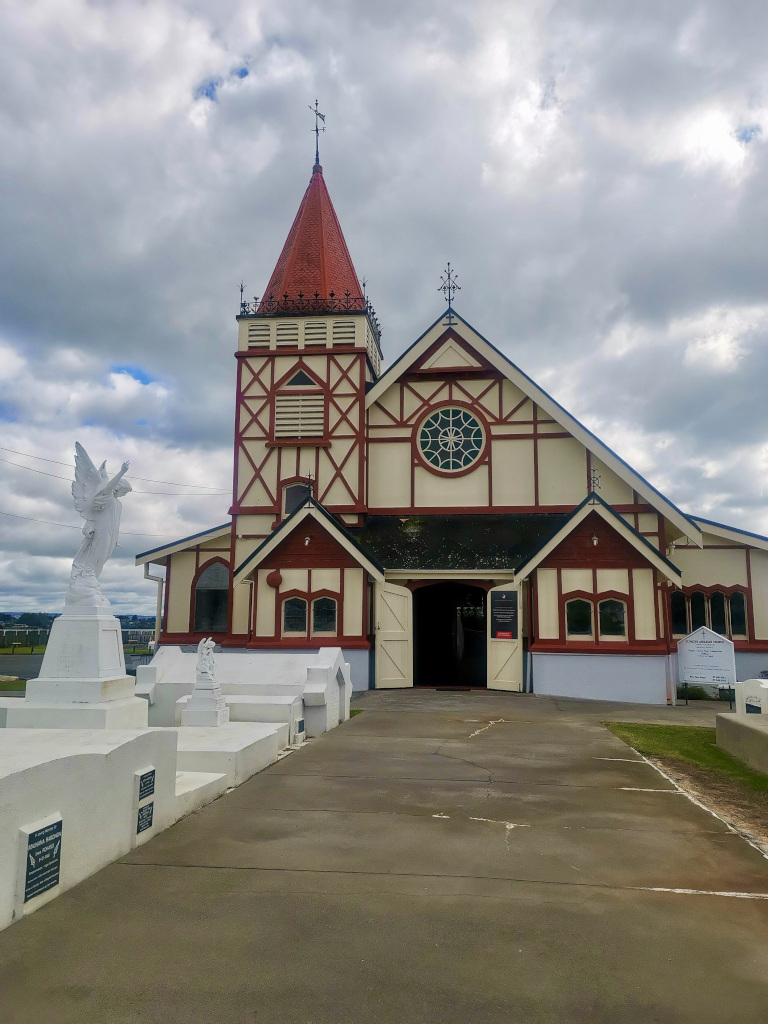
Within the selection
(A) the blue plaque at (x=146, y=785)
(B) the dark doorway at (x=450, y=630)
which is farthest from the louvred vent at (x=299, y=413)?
(A) the blue plaque at (x=146, y=785)

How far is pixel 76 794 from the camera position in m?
4.95

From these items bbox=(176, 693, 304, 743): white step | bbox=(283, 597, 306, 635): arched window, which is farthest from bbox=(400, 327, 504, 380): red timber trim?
bbox=(176, 693, 304, 743): white step

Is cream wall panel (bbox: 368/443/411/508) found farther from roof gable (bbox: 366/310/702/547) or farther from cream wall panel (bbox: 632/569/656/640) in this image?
cream wall panel (bbox: 632/569/656/640)

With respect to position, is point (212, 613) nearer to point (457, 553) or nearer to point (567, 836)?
point (457, 553)

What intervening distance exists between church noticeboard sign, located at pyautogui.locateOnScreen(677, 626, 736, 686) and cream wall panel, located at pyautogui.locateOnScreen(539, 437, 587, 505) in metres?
6.41

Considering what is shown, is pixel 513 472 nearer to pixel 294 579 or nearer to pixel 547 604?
pixel 547 604

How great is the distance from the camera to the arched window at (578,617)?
20.4 meters

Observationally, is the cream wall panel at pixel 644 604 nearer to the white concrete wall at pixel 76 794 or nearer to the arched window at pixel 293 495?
the arched window at pixel 293 495

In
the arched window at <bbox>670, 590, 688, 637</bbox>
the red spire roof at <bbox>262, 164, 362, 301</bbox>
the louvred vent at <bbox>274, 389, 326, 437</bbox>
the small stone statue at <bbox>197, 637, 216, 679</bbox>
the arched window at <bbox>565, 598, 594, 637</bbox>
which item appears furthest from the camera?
the red spire roof at <bbox>262, 164, 362, 301</bbox>

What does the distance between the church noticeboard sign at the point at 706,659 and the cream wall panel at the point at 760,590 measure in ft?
19.9

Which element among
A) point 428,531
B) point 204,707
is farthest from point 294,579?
point 204,707

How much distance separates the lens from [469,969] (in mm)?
3842

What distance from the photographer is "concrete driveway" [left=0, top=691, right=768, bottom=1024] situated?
3.53 m

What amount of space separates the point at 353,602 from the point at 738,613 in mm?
13189
